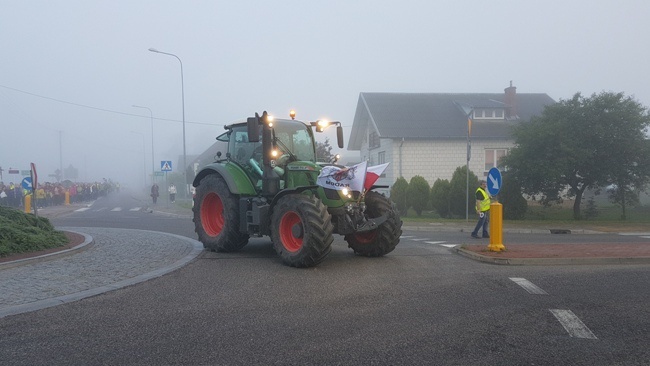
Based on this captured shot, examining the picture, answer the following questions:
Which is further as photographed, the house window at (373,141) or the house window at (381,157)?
the house window at (373,141)

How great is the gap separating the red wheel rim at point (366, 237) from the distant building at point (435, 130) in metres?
20.9

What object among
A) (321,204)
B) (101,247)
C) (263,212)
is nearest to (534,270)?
(321,204)

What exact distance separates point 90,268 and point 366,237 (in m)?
5.09

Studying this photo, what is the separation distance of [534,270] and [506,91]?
92.6 ft

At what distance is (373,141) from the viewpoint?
117ft

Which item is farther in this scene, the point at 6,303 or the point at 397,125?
the point at 397,125

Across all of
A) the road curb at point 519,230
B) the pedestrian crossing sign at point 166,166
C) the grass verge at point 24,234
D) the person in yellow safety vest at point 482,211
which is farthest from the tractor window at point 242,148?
the pedestrian crossing sign at point 166,166

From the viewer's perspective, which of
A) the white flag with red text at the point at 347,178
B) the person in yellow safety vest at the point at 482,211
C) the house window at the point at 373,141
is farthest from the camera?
the house window at the point at 373,141

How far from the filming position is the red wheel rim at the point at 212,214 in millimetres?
12523

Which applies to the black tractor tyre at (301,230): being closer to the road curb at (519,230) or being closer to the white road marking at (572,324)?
the white road marking at (572,324)

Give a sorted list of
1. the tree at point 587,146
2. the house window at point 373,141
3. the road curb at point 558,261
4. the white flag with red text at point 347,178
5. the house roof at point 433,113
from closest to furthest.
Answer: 1. the white flag with red text at point 347,178
2. the road curb at point 558,261
3. the tree at point 587,146
4. the house roof at point 433,113
5. the house window at point 373,141

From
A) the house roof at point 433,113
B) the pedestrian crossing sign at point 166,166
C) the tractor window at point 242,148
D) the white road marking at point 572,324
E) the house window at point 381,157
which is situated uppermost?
the house roof at point 433,113

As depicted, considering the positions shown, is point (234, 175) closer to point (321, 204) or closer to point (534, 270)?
point (321, 204)

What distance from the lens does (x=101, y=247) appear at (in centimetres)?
1233
